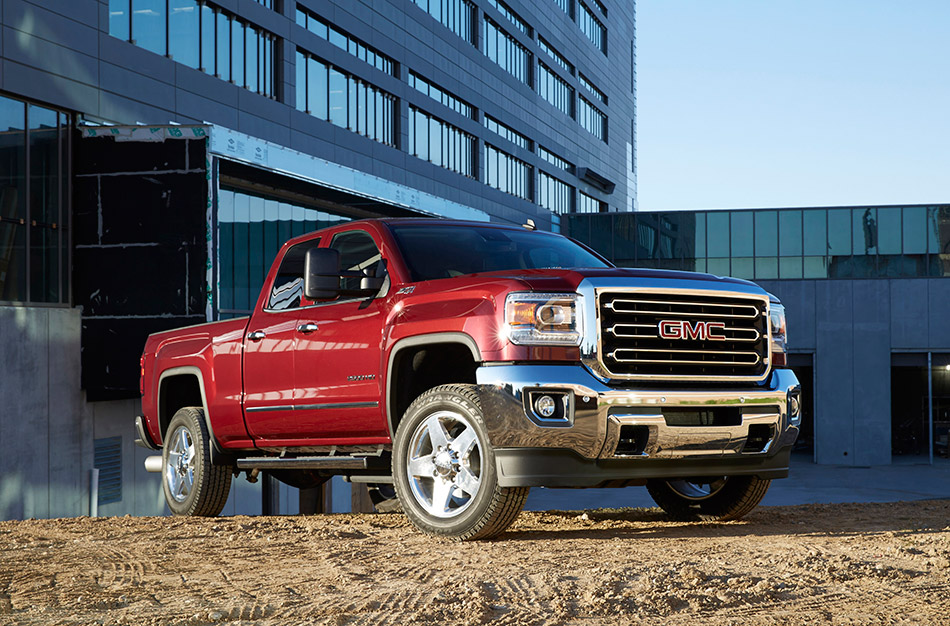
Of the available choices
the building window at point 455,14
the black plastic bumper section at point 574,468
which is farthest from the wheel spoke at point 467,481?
the building window at point 455,14

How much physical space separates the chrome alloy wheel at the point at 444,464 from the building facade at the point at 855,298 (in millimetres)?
40815

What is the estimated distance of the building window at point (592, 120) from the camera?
67.9m

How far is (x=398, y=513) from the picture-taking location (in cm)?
943

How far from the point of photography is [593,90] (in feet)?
233

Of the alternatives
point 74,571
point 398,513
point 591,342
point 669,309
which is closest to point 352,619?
point 74,571

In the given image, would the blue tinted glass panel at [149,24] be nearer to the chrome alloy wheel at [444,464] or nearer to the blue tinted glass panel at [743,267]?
the chrome alloy wheel at [444,464]

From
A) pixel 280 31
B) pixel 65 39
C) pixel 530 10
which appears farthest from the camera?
pixel 530 10

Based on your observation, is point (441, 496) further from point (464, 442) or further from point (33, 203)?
point (33, 203)

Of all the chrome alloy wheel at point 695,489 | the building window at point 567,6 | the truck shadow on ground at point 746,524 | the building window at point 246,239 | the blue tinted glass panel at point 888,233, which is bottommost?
the truck shadow on ground at point 746,524

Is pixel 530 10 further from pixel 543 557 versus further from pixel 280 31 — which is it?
pixel 543 557

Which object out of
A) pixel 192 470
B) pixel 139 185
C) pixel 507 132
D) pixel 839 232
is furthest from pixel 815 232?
pixel 192 470

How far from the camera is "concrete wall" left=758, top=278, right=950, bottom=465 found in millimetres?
45781

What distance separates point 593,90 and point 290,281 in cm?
6446

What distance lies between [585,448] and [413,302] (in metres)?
1.43
